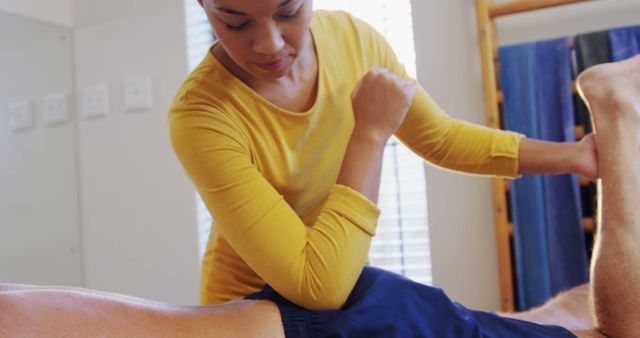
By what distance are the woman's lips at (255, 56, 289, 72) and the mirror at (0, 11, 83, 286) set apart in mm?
1548

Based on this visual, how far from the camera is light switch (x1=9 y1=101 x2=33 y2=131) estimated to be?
6.51 feet

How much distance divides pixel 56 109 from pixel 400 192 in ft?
4.40

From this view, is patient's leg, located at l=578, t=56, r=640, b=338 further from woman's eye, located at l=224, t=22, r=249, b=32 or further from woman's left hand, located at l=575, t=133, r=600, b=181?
woman's eye, located at l=224, t=22, r=249, b=32

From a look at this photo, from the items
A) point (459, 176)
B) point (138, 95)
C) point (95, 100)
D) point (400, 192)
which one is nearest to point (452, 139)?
point (459, 176)

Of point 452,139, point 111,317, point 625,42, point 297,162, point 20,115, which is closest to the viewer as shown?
point 111,317

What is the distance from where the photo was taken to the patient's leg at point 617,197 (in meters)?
0.86

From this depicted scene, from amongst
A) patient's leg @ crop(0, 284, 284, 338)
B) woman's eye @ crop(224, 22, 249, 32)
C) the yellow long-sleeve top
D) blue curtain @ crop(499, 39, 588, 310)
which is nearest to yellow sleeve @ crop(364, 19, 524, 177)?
the yellow long-sleeve top

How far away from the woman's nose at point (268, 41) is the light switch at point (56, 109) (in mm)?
1677

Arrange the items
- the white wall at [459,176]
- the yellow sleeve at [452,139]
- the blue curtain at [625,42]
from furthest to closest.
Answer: the white wall at [459,176]
the blue curtain at [625,42]
the yellow sleeve at [452,139]

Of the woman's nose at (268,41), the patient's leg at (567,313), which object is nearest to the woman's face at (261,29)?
the woman's nose at (268,41)

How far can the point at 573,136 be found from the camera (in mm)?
1550

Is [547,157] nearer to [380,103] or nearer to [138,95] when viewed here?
[380,103]

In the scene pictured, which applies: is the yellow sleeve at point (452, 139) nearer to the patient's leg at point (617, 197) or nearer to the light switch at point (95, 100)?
the patient's leg at point (617, 197)

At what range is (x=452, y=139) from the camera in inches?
39.8
